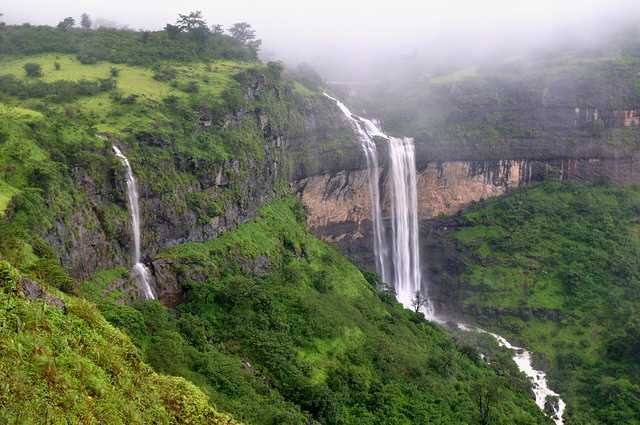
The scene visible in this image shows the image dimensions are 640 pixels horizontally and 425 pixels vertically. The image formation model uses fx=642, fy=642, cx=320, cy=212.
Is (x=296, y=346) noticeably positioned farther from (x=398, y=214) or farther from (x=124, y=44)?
(x=124, y=44)

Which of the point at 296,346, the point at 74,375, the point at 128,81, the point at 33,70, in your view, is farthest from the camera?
the point at 128,81

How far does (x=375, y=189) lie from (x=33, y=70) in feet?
83.7

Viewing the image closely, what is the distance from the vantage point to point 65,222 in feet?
72.9

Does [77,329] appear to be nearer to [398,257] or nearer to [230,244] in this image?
[230,244]

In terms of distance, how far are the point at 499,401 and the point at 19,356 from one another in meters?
25.1

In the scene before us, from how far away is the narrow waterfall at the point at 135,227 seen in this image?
25.7 metres

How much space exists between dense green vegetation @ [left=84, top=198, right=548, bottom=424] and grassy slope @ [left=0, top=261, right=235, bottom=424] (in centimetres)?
858

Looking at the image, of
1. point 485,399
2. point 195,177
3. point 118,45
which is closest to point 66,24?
point 118,45

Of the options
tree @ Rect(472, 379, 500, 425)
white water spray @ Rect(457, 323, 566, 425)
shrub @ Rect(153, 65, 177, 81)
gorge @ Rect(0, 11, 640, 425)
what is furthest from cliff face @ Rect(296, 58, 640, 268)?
tree @ Rect(472, 379, 500, 425)

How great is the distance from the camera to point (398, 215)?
51375 millimetres

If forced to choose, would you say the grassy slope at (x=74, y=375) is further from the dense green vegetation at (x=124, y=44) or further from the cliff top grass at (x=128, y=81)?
the dense green vegetation at (x=124, y=44)

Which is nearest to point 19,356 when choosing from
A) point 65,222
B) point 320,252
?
point 65,222

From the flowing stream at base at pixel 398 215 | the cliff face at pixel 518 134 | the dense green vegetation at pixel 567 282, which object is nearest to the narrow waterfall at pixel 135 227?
the dense green vegetation at pixel 567 282

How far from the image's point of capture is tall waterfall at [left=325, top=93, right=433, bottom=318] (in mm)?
50000
